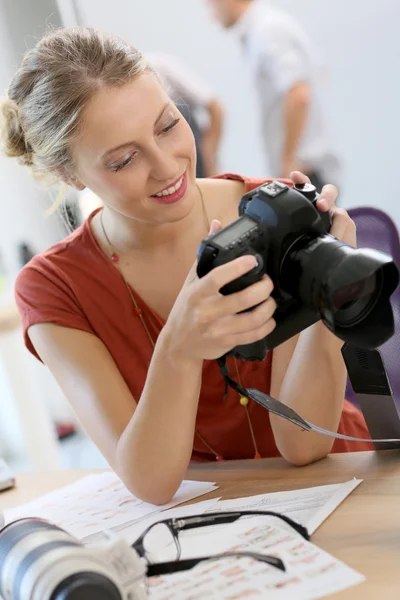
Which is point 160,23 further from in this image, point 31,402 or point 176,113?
point 176,113

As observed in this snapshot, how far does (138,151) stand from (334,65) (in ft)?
6.14

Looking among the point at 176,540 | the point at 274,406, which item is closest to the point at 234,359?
the point at 274,406

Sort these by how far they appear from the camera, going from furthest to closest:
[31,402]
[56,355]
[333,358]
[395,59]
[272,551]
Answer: [395,59], [31,402], [56,355], [333,358], [272,551]

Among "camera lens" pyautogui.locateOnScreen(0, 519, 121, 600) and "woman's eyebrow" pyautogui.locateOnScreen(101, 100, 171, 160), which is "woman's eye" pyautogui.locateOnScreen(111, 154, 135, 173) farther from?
"camera lens" pyautogui.locateOnScreen(0, 519, 121, 600)

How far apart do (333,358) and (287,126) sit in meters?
1.45

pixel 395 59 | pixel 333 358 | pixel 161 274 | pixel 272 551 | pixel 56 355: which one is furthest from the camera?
pixel 395 59

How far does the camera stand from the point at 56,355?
3.75ft

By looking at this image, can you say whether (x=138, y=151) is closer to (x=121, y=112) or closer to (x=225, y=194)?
(x=121, y=112)

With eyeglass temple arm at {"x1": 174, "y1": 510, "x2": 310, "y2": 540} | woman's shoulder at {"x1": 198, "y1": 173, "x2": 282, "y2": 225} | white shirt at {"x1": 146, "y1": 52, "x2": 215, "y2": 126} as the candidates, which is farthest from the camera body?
white shirt at {"x1": 146, "y1": 52, "x2": 215, "y2": 126}

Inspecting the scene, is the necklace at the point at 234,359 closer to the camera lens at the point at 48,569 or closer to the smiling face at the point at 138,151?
the smiling face at the point at 138,151

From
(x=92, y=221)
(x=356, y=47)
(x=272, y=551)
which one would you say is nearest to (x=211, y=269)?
(x=272, y=551)

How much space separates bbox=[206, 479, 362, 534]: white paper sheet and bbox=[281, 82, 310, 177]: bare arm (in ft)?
5.20

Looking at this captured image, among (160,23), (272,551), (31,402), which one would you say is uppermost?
(160,23)

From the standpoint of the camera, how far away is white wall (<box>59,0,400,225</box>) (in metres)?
2.73
